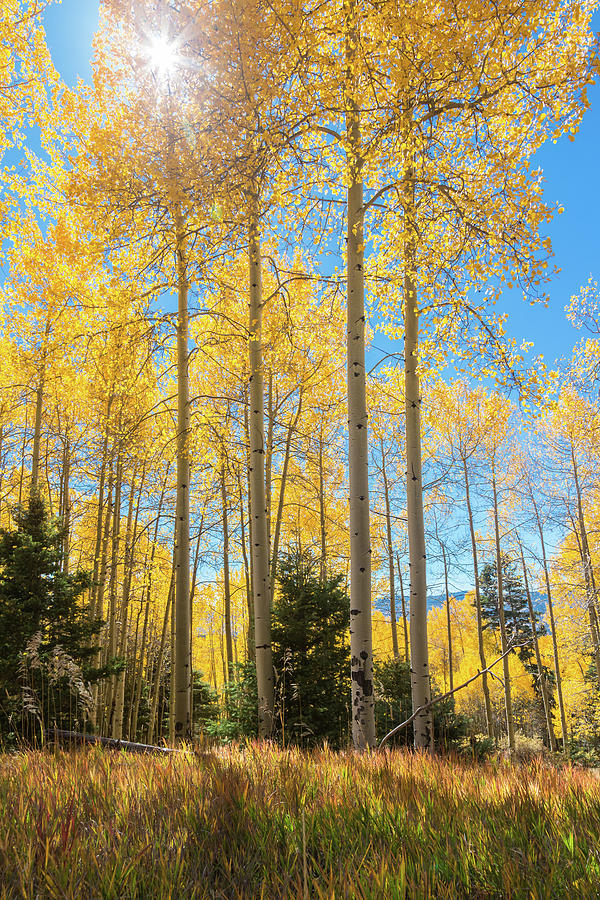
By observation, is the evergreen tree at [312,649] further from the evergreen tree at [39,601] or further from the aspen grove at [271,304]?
the evergreen tree at [39,601]

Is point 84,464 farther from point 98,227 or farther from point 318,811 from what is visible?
point 318,811

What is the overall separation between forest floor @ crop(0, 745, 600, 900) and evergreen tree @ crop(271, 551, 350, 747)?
15.9 feet

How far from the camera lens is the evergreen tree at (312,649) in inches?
277

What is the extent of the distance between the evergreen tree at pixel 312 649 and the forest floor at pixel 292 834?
485 centimetres

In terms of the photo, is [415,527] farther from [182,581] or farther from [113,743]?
[113,743]

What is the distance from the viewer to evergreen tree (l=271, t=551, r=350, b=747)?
23.0ft

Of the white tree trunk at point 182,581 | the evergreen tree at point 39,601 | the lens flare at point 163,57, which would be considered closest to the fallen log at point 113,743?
the white tree trunk at point 182,581

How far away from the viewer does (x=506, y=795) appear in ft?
6.68

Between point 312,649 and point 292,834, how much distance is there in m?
6.20

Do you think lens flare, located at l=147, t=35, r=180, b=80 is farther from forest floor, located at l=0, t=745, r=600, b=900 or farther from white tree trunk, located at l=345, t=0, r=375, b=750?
forest floor, located at l=0, t=745, r=600, b=900

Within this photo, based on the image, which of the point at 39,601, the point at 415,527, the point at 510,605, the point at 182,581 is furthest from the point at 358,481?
the point at 510,605

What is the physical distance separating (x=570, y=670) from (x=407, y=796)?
99.7 feet

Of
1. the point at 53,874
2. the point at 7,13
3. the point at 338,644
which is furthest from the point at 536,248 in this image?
the point at 7,13

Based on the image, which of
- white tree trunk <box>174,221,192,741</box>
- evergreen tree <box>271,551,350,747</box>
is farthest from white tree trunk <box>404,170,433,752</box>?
→ white tree trunk <box>174,221,192,741</box>
